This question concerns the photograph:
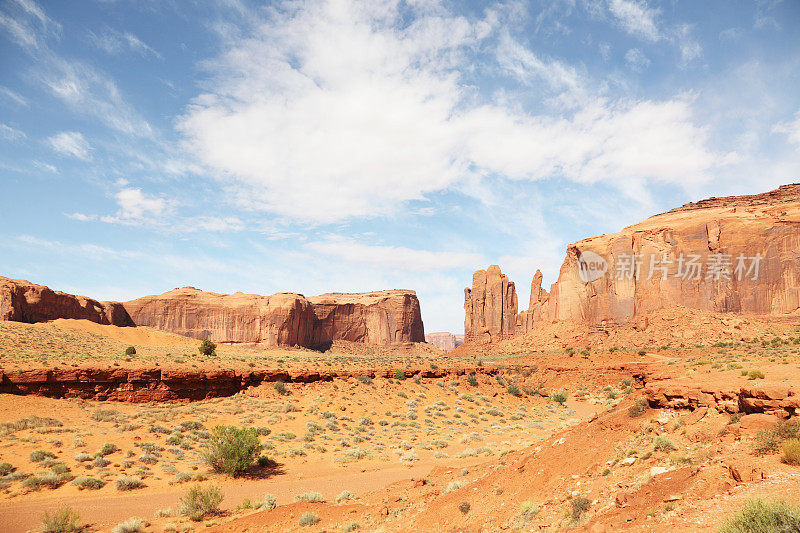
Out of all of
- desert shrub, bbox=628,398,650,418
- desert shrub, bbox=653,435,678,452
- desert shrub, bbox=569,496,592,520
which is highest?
desert shrub, bbox=628,398,650,418

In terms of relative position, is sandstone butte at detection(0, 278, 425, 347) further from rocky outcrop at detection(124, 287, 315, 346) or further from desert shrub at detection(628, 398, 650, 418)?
desert shrub at detection(628, 398, 650, 418)

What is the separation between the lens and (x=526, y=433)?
2173 centimetres

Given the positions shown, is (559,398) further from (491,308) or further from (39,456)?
(491,308)

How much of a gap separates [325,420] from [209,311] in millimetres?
89136

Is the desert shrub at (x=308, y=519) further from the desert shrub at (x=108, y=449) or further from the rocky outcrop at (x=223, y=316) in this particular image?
the rocky outcrop at (x=223, y=316)

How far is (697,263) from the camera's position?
56656 mm

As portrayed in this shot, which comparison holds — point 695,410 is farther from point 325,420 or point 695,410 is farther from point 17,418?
point 17,418

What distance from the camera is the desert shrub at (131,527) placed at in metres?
10.0

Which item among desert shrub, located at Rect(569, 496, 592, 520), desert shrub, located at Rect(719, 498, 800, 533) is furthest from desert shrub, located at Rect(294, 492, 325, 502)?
desert shrub, located at Rect(719, 498, 800, 533)

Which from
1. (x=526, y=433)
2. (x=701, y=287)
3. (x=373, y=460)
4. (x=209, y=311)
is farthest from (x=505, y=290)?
(x=373, y=460)

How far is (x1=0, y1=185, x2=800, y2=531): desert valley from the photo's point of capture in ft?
21.8

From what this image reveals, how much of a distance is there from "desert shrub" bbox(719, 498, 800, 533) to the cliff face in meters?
63.0

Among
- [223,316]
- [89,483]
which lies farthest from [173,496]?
[223,316]

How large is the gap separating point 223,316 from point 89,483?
94434 millimetres
